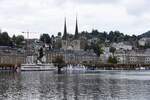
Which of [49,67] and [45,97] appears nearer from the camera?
[45,97]

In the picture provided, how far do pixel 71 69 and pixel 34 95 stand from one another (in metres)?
136

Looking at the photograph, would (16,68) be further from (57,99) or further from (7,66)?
(57,99)

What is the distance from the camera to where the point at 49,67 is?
195m

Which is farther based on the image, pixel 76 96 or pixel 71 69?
pixel 71 69

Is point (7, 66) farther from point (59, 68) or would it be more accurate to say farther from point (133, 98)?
point (133, 98)

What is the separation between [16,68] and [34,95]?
12605cm

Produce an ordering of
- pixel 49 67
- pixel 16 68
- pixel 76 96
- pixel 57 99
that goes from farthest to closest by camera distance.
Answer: pixel 49 67 → pixel 16 68 → pixel 76 96 → pixel 57 99

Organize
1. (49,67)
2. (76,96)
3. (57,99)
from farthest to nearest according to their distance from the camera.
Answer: (49,67)
(76,96)
(57,99)

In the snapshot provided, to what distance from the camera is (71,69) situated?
191750mm

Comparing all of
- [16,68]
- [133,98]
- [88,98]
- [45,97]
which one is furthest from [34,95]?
[16,68]

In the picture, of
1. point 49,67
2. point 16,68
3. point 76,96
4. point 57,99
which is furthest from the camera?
point 49,67

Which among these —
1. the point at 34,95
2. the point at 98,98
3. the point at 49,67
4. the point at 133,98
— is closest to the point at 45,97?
the point at 34,95

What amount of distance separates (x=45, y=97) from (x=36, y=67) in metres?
138

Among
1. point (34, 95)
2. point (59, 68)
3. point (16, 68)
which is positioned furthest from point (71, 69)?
point (34, 95)
